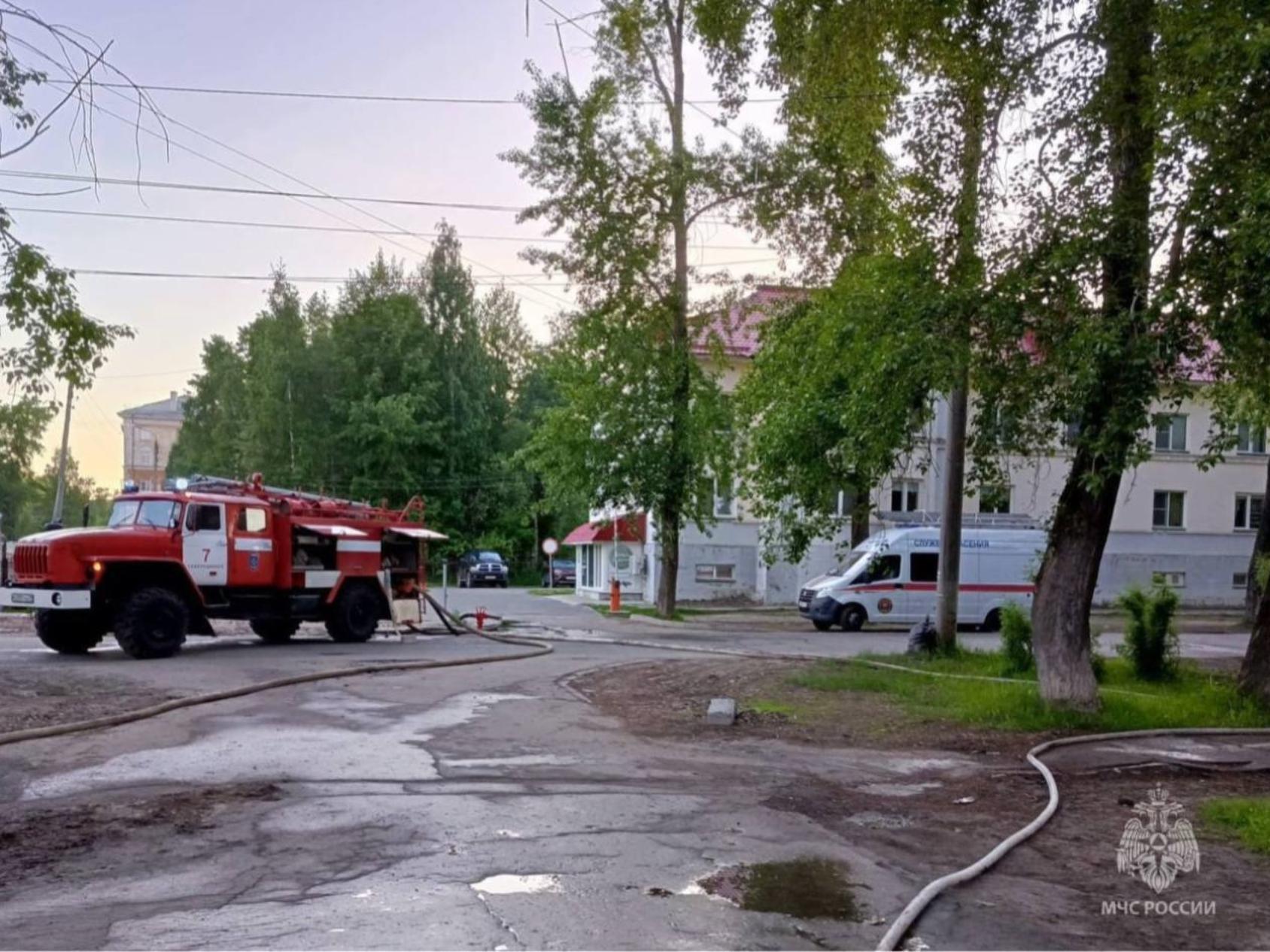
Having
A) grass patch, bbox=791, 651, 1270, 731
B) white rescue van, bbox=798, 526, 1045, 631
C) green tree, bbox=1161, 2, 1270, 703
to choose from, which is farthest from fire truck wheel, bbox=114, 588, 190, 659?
white rescue van, bbox=798, 526, 1045, 631

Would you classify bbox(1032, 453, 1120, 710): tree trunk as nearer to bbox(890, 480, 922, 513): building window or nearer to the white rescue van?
the white rescue van

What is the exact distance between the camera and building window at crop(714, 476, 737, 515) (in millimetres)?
33594

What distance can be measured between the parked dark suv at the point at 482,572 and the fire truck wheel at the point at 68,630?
4131 cm

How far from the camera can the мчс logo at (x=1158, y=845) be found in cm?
703

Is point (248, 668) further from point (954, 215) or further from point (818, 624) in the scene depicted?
point (818, 624)

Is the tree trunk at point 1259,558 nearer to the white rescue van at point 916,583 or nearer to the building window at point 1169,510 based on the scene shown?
the white rescue van at point 916,583

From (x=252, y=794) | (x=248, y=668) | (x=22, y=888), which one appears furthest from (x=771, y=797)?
(x=248, y=668)

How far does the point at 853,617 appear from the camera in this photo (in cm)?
3178

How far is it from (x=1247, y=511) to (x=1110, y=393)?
41425 millimetres

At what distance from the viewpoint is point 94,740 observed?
1061 centimetres

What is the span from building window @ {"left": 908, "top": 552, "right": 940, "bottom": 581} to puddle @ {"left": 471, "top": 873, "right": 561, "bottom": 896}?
87.7 feet

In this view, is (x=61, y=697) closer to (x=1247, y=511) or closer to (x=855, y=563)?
(x=855, y=563)

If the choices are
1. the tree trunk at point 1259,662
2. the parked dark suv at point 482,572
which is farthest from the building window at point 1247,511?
the tree trunk at point 1259,662

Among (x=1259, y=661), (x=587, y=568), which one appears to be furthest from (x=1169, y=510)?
(x=1259, y=661)
